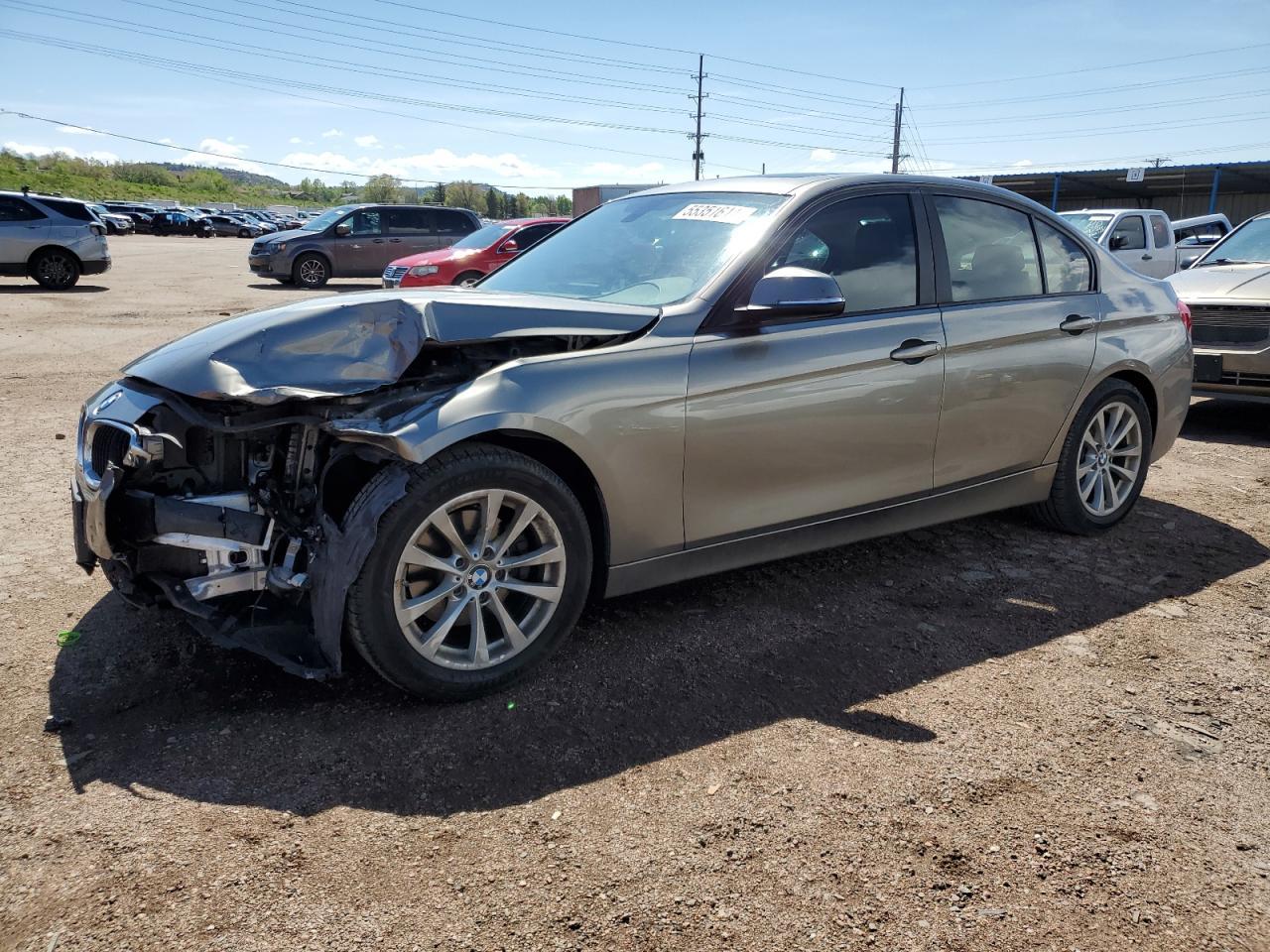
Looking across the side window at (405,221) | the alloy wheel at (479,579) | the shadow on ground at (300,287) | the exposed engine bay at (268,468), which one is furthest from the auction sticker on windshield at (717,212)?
the side window at (405,221)

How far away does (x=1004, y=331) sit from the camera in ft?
14.6

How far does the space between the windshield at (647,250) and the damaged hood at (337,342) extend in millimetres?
526

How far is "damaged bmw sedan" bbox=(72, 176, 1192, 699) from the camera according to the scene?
3.10 m

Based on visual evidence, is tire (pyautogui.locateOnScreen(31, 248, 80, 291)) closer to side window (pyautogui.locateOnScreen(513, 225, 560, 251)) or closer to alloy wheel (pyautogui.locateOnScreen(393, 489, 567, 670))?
side window (pyautogui.locateOnScreen(513, 225, 560, 251))

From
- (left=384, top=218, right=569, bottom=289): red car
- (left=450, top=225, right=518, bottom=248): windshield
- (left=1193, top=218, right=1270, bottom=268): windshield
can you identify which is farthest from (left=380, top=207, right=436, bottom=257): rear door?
(left=1193, top=218, right=1270, bottom=268): windshield

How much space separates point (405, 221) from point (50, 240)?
277 inches

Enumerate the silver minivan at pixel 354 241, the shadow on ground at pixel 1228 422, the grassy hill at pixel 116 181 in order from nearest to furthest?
the shadow on ground at pixel 1228 422
the silver minivan at pixel 354 241
the grassy hill at pixel 116 181

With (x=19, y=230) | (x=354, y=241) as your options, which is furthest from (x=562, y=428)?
(x=354, y=241)

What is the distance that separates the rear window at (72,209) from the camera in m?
17.9

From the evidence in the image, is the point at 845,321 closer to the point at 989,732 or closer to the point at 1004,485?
the point at 1004,485

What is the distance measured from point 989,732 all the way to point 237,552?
253 cm

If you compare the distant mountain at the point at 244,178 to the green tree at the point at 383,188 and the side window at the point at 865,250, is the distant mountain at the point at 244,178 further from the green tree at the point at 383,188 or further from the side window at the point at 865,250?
the side window at the point at 865,250

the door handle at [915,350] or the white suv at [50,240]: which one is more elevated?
the white suv at [50,240]

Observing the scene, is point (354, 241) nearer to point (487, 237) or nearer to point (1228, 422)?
point (487, 237)
